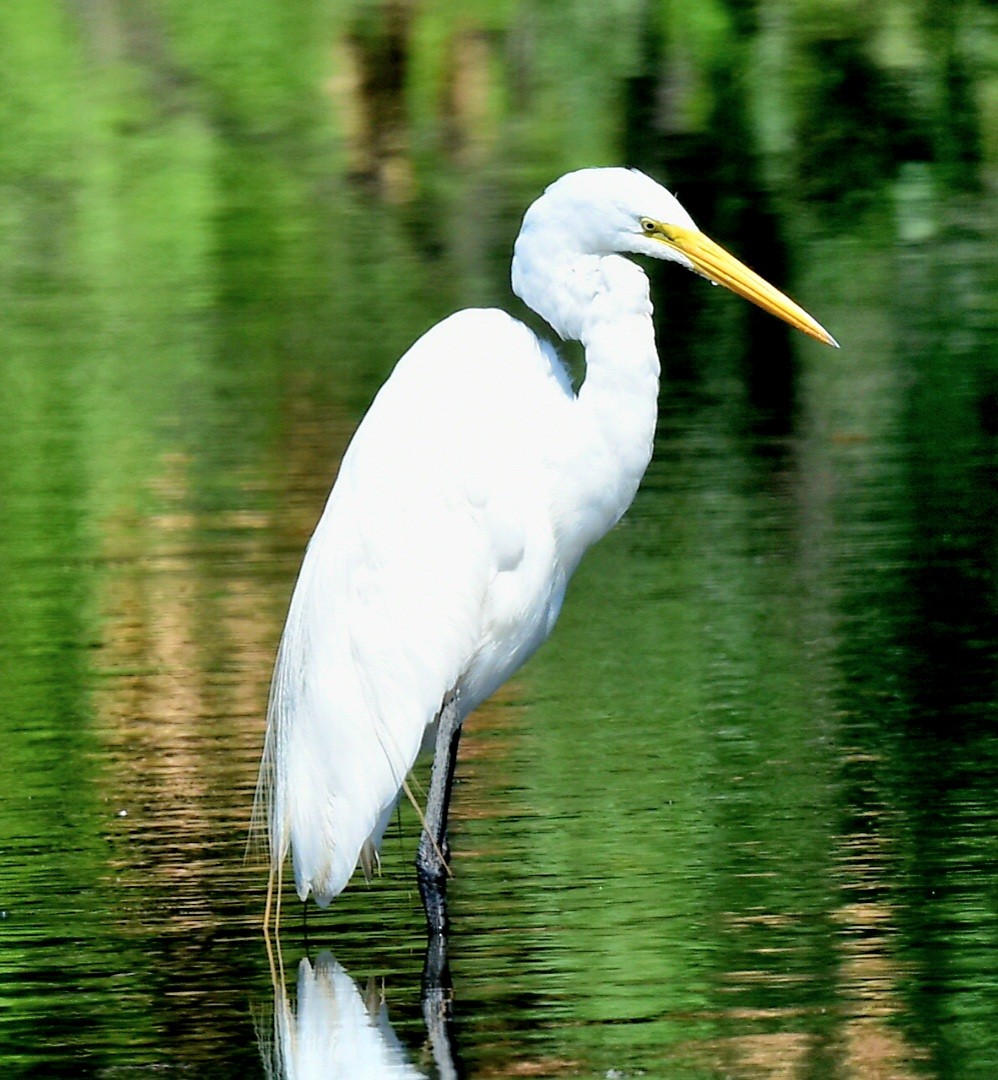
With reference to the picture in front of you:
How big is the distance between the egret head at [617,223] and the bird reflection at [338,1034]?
1478 mm

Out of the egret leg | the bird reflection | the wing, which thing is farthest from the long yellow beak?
the bird reflection

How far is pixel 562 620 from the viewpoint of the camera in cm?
734

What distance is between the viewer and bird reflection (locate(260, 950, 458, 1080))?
4160 mm

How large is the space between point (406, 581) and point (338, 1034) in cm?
99

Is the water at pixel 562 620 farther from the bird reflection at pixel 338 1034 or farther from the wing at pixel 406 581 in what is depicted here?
the wing at pixel 406 581

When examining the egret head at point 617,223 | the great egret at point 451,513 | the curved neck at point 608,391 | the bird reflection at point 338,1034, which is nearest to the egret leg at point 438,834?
the great egret at point 451,513

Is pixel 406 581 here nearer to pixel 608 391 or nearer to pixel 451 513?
pixel 451 513

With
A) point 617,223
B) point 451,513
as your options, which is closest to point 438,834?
point 451,513

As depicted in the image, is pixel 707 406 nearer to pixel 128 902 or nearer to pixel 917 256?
pixel 917 256

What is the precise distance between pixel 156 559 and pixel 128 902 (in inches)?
134

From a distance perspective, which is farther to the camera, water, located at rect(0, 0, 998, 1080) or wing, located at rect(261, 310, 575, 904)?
wing, located at rect(261, 310, 575, 904)

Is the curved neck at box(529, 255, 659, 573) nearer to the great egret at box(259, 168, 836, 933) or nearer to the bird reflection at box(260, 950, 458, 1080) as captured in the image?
the great egret at box(259, 168, 836, 933)

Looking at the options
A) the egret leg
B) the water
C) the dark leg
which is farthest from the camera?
the egret leg

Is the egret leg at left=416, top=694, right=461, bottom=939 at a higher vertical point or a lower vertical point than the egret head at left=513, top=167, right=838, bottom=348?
lower
